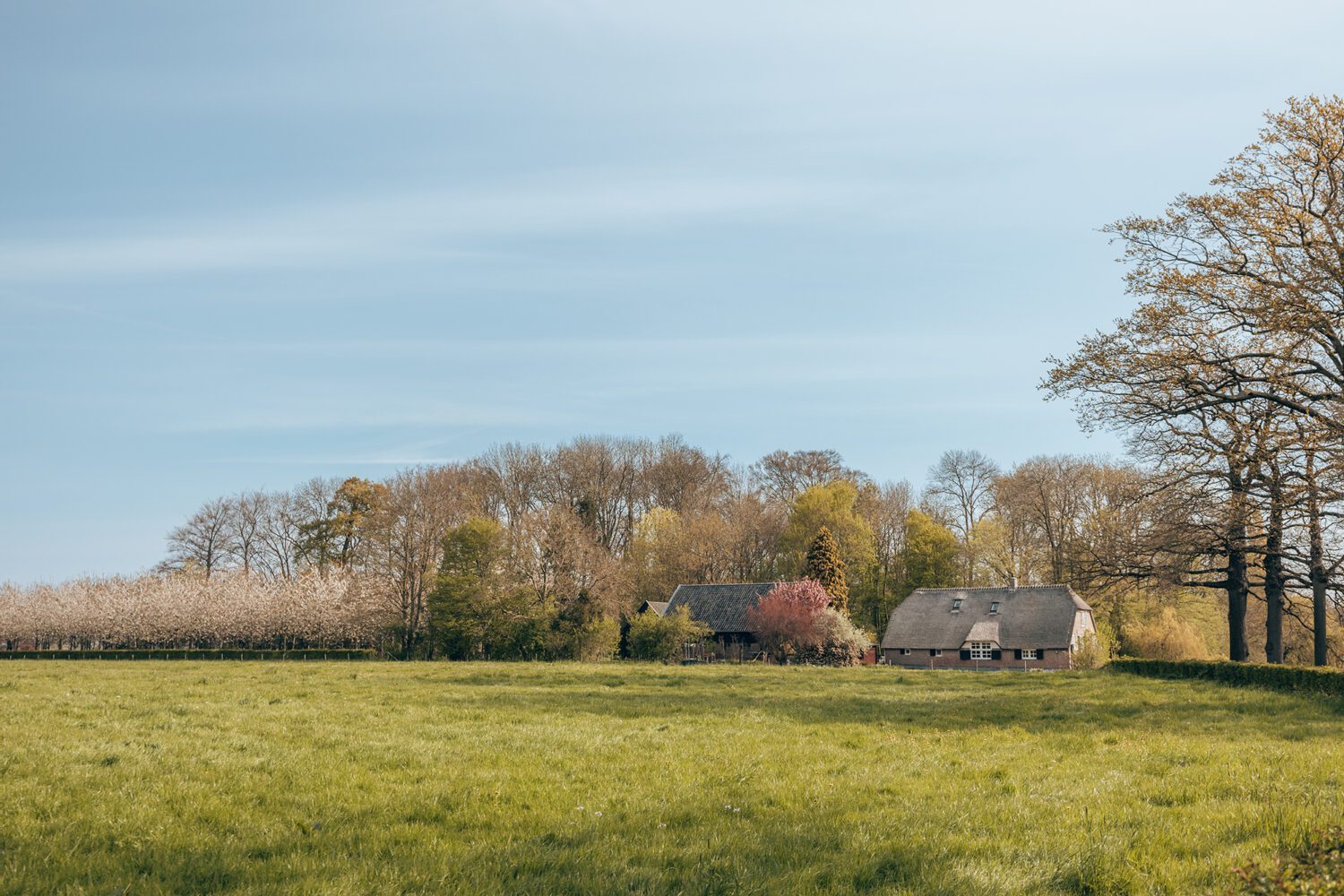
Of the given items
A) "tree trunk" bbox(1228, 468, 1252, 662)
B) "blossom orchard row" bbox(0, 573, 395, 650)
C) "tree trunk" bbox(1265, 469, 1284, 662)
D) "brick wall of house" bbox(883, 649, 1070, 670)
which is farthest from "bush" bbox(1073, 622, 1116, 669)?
"blossom orchard row" bbox(0, 573, 395, 650)

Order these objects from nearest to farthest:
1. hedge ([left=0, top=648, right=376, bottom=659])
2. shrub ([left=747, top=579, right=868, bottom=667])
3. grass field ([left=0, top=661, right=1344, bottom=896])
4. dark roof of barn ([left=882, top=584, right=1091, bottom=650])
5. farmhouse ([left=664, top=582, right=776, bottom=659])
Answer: grass field ([left=0, top=661, right=1344, bottom=896]) → shrub ([left=747, top=579, right=868, bottom=667]) → hedge ([left=0, top=648, right=376, bottom=659]) → dark roof of barn ([left=882, top=584, right=1091, bottom=650]) → farmhouse ([left=664, top=582, right=776, bottom=659])

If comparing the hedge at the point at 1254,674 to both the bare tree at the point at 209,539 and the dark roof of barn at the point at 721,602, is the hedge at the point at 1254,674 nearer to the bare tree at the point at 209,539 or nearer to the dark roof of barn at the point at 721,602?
the dark roof of barn at the point at 721,602

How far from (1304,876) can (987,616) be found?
68.0 m

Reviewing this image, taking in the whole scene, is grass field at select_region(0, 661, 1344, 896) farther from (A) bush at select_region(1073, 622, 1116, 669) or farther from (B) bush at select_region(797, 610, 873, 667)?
(B) bush at select_region(797, 610, 873, 667)

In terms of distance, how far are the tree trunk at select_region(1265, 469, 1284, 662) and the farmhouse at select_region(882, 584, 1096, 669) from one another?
32442 millimetres

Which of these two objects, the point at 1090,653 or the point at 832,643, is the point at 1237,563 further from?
the point at 832,643

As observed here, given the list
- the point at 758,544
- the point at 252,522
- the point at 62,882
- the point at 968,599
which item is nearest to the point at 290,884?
the point at 62,882

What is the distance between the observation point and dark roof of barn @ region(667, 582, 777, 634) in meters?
69.4

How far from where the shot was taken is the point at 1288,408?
27.7 metres

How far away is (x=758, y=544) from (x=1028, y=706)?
59769mm

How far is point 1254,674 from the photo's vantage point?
101ft

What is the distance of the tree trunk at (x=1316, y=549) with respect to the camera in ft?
84.1

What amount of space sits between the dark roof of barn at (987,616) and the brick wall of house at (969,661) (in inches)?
25.5

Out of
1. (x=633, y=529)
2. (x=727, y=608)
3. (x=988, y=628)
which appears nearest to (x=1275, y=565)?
(x=988, y=628)
